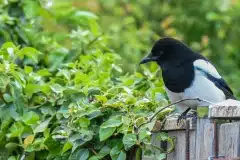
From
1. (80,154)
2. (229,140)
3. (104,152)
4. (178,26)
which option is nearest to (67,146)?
(80,154)

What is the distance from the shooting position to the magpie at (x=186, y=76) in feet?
13.1

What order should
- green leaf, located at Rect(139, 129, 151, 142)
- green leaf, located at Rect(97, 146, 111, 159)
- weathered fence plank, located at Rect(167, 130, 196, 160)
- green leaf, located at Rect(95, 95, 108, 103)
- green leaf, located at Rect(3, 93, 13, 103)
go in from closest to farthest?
weathered fence plank, located at Rect(167, 130, 196, 160) → green leaf, located at Rect(139, 129, 151, 142) → green leaf, located at Rect(97, 146, 111, 159) → green leaf, located at Rect(95, 95, 108, 103) → green leaf, located at Rect(3, 93, 13, 103)

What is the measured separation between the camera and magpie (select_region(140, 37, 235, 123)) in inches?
157

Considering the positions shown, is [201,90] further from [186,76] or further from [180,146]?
[180,146]

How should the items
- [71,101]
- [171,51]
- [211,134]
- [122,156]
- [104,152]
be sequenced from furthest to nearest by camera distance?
[171,51], [71,101], [104,152], [122,156], [211,134]

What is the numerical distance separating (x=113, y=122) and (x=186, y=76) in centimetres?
79

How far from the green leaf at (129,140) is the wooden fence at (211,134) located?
10 cm

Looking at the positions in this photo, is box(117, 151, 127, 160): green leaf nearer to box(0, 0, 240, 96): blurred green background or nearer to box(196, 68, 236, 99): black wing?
box(196, 68, 236, 99): black wing

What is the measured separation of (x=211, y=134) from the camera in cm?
294

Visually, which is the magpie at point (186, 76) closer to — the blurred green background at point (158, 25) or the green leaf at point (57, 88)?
the green leaf at point (57, 88)

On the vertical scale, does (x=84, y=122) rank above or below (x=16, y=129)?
above

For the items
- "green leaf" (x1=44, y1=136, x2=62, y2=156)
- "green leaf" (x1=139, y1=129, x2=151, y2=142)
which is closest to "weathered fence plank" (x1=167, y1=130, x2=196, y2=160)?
"green leaf" (x1=139, y1=129, x2=151, y2=142)

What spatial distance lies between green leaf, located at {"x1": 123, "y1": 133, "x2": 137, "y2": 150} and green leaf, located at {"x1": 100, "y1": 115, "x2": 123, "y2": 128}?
109 millimetres

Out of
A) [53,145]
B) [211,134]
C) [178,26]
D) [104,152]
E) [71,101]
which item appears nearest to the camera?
[211,134]
